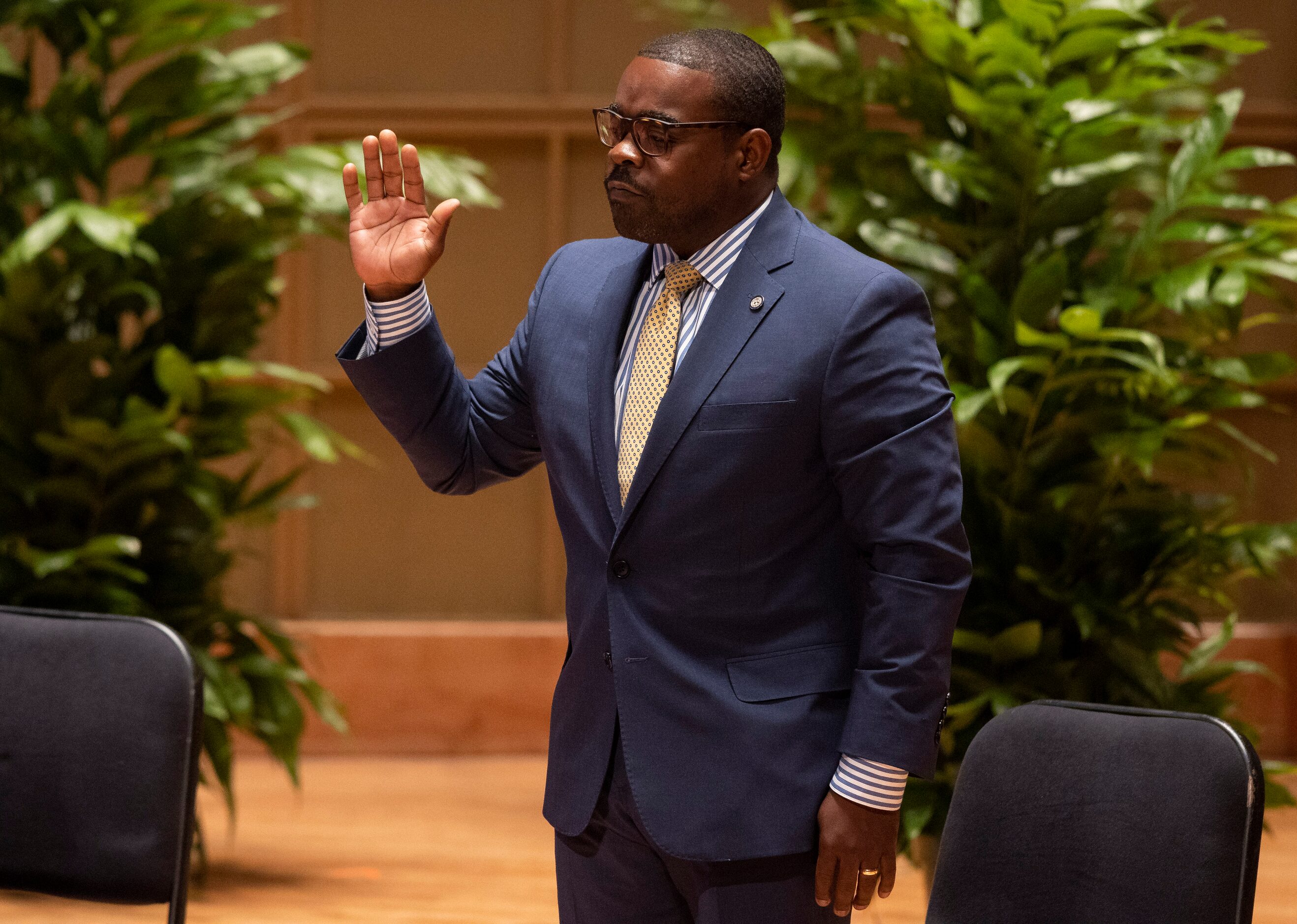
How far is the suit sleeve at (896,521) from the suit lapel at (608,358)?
21 cm

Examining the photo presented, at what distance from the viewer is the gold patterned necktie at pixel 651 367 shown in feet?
4.59

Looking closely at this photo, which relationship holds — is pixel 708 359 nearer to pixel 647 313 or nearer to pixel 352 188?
pixel 647 313

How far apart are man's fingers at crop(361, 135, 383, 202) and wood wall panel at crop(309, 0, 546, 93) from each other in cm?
335

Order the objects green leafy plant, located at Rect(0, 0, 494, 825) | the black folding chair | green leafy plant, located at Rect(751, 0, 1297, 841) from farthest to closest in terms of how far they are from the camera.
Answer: green leafy plant, located at Rect(0, 0, 494, 825)
green leafy plant, located at Rect(751, 0, 1297, 841)
the black folding chair

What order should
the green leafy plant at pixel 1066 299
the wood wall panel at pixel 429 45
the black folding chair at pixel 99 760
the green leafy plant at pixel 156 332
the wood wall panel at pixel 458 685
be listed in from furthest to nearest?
the wood wall panel at pixel 429 45, the wood wall panel at pixel 458 685, the green leafy plant at pixel 156 332, the green leafy plant at pixel 1066 299, the black folding chair at pixel 99 760

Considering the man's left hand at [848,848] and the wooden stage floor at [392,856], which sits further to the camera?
the wooden stage floor at [392,856]

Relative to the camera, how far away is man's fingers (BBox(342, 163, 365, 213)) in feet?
4.68

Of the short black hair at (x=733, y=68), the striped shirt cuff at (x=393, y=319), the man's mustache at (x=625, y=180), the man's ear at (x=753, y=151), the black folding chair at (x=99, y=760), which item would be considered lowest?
the black folding chair at (x=99, y=760)

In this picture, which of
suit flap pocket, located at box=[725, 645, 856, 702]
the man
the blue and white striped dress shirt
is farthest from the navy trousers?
the blue and white striped dress shirt

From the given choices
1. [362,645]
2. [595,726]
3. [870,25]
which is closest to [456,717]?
[362,645]

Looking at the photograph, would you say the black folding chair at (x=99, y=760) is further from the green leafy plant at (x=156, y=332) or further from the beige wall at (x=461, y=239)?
the beige wall at (x=461, y=239)

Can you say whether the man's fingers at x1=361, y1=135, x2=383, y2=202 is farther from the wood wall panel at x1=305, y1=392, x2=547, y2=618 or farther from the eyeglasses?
the wood wall panel at x1=305, y1=392, x2=547, y2=618

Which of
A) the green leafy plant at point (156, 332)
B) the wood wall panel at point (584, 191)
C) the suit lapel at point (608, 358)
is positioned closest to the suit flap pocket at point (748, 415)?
the suit lapel at point (608, 358)

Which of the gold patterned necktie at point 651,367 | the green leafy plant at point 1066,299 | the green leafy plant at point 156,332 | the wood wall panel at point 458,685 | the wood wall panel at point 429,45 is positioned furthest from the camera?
the wood wall panel at point 429,45
